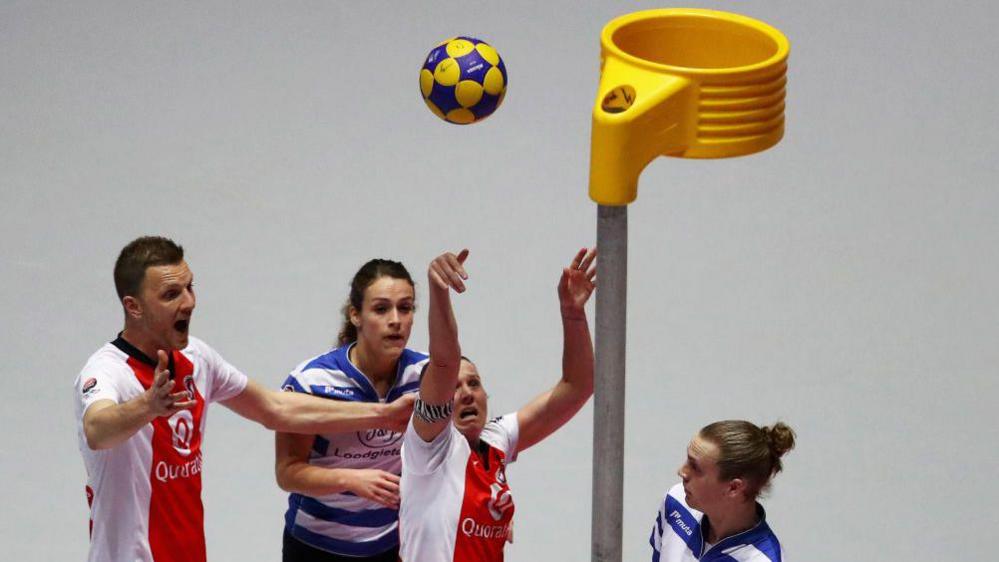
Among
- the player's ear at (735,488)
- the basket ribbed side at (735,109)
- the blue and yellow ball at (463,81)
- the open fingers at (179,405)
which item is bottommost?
the player's ear at (735,488)

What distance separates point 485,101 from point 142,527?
5.40 feet

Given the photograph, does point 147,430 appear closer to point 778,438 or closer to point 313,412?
point 313,412

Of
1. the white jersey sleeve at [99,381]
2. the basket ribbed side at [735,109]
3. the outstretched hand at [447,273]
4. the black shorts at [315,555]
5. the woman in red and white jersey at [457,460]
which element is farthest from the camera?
the black shorts at [315,555]

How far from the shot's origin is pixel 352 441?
4926 millimetres

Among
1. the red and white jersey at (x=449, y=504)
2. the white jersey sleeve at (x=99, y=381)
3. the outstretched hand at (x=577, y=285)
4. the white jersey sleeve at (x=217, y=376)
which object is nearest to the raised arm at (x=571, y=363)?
the outstretched hand at (x=577, y=285)

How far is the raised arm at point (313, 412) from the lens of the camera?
4.71 meters

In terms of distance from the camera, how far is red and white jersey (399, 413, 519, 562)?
424cm

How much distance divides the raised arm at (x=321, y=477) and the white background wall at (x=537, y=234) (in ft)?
5.23

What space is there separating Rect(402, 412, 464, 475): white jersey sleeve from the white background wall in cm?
223

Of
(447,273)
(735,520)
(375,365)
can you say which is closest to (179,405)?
(447,273)

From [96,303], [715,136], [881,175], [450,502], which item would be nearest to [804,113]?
[881,175]

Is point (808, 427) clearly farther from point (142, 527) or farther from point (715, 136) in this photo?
point (715, 136)

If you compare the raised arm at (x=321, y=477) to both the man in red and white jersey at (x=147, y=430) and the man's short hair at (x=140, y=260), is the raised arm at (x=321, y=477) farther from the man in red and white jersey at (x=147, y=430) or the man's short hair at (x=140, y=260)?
the man's short hair at (x=140, y=260)

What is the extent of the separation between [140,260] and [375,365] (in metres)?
0.92
